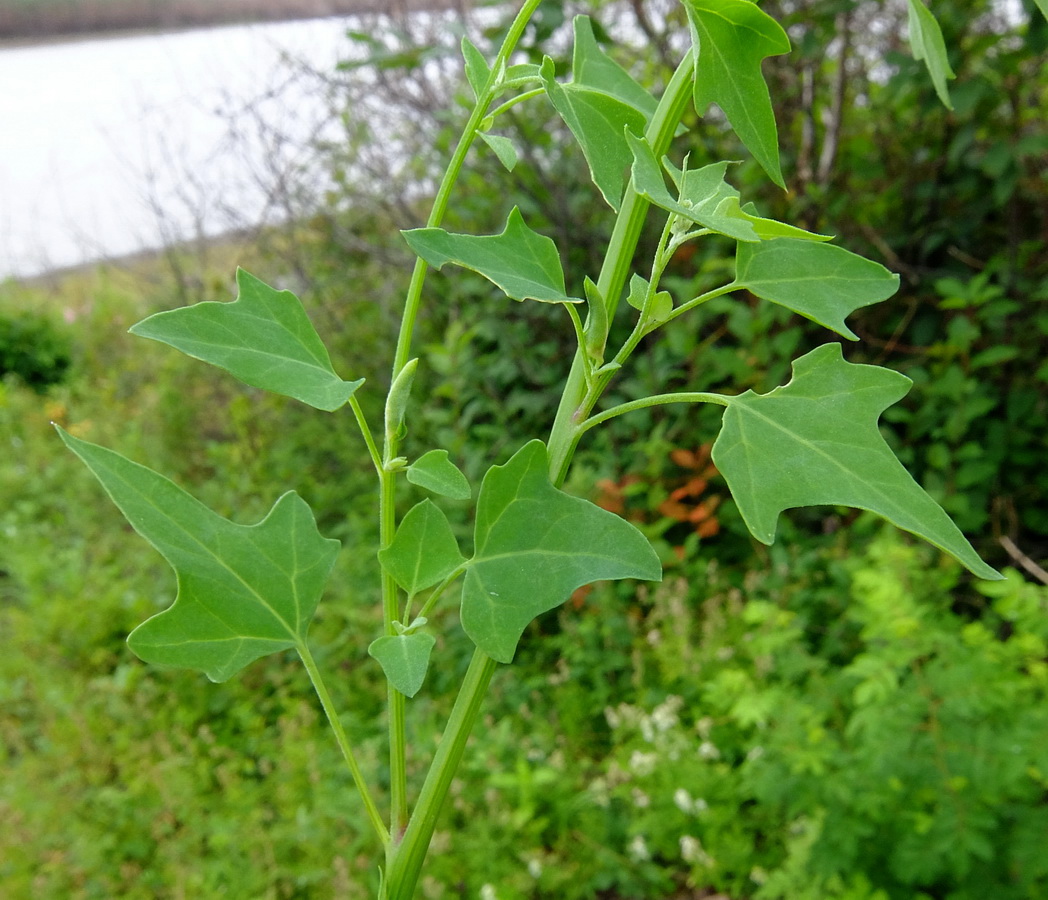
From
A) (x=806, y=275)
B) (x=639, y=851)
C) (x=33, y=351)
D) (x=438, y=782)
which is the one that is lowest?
(x=639, y=851)

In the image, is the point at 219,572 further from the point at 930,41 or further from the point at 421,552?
the point at 930,41

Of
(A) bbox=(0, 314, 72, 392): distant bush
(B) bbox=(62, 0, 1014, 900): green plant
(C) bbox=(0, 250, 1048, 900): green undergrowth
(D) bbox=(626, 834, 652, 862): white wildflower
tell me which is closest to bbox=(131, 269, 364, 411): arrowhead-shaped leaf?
(B) bbox=(62, 0, 1014, 900): green plant

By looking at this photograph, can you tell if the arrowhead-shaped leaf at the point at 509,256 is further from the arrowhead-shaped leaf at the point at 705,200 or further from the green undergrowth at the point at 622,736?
the green undergrowth at the point at 622,736

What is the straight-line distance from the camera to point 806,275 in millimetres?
221

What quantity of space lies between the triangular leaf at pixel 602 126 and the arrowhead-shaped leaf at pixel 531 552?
76 mm

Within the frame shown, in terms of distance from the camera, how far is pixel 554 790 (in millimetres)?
1257

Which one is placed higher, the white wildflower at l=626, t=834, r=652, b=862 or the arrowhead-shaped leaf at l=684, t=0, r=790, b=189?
the arrowhead-shaped leaf at l=684, t=0, r=790, b=189

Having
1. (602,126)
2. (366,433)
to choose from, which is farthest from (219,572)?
(602,126)

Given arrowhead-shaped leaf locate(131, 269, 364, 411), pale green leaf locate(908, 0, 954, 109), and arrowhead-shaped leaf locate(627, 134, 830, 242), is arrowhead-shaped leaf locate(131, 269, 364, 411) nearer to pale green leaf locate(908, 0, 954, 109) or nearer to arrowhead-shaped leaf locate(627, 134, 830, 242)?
arrowhead-shaped leaf locate(627, 134, 830, 242)

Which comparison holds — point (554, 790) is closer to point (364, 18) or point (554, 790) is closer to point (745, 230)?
point (745, 230)

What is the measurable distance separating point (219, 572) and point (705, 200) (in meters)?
0.18

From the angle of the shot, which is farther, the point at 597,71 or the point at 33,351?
the point at 33,351

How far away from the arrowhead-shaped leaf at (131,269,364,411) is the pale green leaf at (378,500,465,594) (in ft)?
0.13

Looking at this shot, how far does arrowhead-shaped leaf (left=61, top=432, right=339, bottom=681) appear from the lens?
0.21 metres
